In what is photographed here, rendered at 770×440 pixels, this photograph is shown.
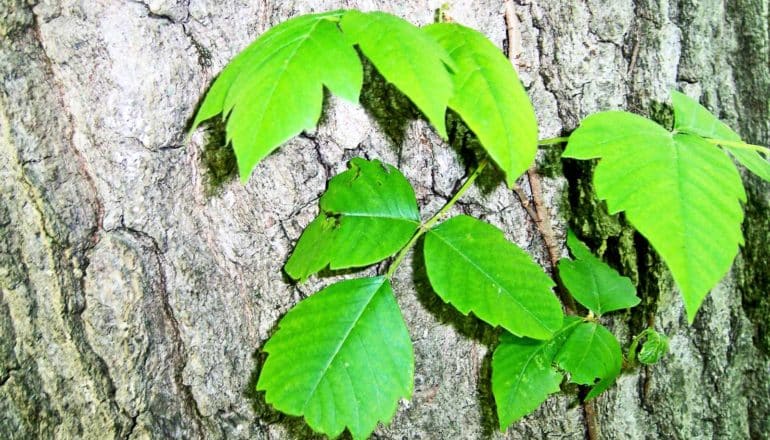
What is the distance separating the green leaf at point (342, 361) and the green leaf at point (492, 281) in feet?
0.37

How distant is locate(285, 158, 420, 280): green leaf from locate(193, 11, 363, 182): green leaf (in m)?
0.36

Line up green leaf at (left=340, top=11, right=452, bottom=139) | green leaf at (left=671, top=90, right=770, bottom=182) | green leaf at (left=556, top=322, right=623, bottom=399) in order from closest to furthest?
green leaf at (left=340, top=11, right=452, bottom=139) < green leaf at (left=671, top=90, right=770, bottom=182) < green leaf at (left=556, top=322, right=623, bottom=399)

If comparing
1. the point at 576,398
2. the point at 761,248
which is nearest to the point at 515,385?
the point at 576,398

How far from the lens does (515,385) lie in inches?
44.7

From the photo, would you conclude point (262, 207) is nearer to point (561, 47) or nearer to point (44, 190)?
point (44, 190)

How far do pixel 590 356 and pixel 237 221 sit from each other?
27.4 inches

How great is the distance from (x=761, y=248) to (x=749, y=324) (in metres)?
0.17

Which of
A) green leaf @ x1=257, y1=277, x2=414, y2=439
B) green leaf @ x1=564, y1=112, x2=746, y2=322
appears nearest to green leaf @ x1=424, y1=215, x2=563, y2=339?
green leaf @ x1=257, y1=277, x2=414, y2=439

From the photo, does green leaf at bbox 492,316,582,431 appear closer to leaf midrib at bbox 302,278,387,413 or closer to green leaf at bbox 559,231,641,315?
green leaf at bbox 559,231,641,315

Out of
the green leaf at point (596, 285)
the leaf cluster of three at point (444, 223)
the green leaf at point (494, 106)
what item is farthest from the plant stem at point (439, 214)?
the green leaf at point (494, 106)

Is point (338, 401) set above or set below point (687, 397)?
above

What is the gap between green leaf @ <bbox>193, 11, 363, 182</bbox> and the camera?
2.25 feet

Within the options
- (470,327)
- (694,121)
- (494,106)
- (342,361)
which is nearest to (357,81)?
(494,106)

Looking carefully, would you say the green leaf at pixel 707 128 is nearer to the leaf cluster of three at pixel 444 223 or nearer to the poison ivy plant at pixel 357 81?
the leaf cluster of three at pixel 444 223
